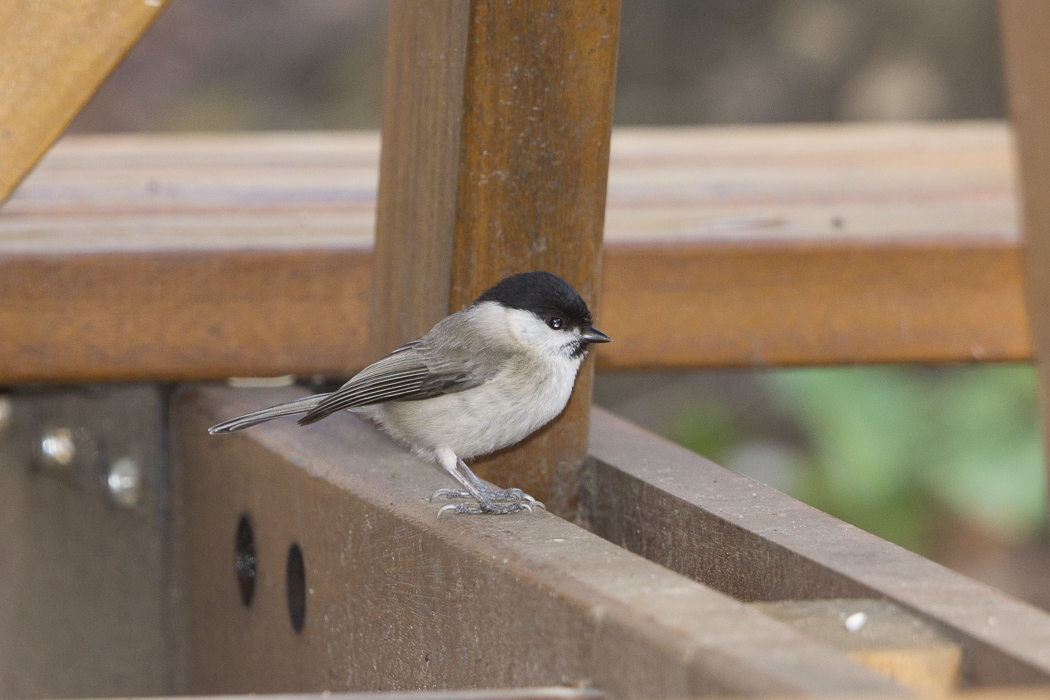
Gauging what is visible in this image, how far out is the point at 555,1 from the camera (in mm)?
1856

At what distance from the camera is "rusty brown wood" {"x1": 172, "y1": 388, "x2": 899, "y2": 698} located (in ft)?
3.82

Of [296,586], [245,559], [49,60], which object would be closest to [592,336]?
[296,586]

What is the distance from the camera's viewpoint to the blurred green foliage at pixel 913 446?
453 cm

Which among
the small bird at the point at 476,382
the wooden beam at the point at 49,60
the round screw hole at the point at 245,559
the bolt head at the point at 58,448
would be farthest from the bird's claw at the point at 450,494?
the bolt head at the point at 58,448

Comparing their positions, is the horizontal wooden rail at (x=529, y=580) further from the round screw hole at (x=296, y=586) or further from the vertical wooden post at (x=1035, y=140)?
the vertical wooden post at (x=1035, y=140)

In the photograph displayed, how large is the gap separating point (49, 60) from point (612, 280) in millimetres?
1153

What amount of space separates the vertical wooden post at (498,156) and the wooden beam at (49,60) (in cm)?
46

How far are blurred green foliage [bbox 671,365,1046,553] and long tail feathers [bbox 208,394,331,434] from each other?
2544mm

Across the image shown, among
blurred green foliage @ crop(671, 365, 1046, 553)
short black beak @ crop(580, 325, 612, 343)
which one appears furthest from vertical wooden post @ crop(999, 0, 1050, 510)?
blurred green foliage @ crop(671, 365, 1046, 553)

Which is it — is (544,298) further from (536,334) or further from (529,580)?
(529,580)

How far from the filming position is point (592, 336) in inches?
84.6

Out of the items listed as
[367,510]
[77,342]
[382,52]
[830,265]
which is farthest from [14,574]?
[382,52]

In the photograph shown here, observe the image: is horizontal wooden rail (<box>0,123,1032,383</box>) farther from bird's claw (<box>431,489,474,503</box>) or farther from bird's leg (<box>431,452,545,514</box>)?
bird's claw (<box>431,489,474,503</box>)

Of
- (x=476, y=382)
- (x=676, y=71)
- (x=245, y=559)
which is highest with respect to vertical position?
(x=676, y=71)
